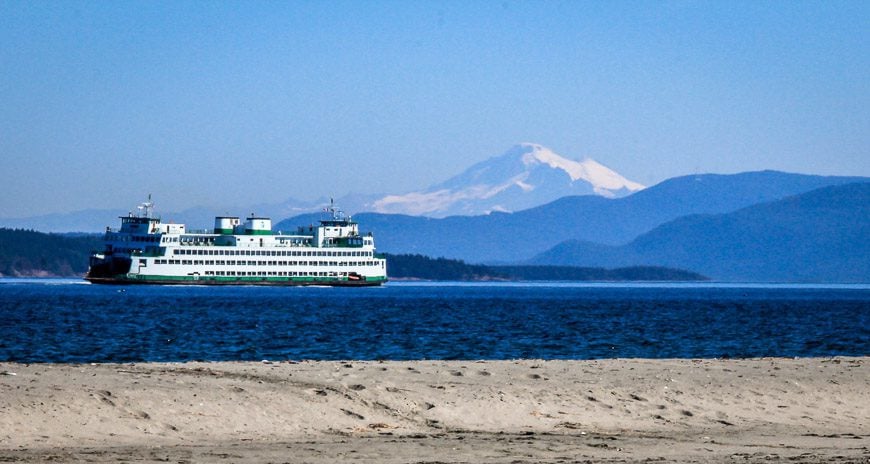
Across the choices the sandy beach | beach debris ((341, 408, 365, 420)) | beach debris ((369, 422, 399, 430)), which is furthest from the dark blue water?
beach debris ((369, 422, 399, 430))

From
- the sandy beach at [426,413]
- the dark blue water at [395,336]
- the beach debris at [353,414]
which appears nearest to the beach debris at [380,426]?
the sandy beach at [426,413]

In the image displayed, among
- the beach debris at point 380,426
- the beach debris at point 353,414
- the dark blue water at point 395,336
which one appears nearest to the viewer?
the beach debris at point 380,426

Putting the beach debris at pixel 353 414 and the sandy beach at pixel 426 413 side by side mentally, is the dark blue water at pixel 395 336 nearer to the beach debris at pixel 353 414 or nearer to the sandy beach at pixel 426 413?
the sandy beach at pixel 426 413

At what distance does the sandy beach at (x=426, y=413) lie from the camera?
20.6m

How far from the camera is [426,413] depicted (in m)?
24.5

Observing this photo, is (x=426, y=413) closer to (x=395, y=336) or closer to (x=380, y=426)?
(x=380, y=426)

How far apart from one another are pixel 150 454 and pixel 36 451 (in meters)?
1.61

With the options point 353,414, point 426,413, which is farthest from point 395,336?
point 353,414

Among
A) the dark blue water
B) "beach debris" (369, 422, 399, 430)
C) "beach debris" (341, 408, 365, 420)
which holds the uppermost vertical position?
the dark blue water

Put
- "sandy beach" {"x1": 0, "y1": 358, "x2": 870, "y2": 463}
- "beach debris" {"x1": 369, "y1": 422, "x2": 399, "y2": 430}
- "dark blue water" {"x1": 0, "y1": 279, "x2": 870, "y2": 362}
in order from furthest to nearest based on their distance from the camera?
"dark blue water" {"x1": 0, "y1": 279, "x2": 870, "y2": 362} → "beach debris" {"x1": 369, "y1": 422, "x2": 399, "y2": 430} → "sandy beach" {"x1": 0, "y1": 358, "x2": 870, "y2": 463}

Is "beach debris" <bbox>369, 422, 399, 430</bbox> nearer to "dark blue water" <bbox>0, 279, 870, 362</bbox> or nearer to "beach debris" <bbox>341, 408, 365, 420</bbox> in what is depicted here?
"beach debris" <bbox>341, 408, 365, 420</bbox>

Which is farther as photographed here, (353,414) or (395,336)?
(395,336)

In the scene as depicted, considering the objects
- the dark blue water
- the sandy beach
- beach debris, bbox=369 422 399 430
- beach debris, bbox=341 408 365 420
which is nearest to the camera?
the sandy beach

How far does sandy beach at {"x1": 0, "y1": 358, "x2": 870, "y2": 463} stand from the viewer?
20.6 metres
